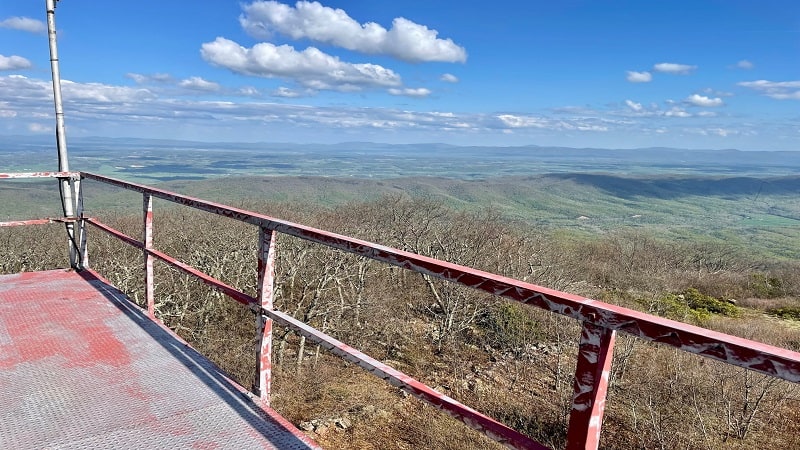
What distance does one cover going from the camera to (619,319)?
1.37m

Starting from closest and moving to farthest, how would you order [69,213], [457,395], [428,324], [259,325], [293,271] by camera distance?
[259,325] < [69,213] < [457,395] < [293,271] < [428,324]

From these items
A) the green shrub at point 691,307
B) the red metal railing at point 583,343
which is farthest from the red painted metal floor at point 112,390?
the green shrub at point 691,307

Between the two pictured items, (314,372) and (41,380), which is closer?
(41,380)

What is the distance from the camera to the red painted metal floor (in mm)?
2355

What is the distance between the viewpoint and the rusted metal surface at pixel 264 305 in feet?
8.91

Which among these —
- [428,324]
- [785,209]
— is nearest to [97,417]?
[428,324]

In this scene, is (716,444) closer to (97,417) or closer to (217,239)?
(97,417)

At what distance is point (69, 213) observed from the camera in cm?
518

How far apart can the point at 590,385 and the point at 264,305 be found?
6.06ft

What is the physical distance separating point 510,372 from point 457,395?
2940 millimetres

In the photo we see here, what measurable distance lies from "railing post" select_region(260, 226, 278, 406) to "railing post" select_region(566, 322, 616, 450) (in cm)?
172

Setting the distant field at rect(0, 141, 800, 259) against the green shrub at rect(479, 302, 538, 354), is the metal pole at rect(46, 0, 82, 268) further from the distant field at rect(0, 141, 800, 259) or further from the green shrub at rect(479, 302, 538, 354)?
the distant field at rect(0, 141, 800, 259)

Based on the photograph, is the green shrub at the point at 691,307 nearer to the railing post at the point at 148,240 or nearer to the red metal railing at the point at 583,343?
the railing post at the point at 148,240

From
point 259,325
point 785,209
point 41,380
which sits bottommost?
point 785,209
